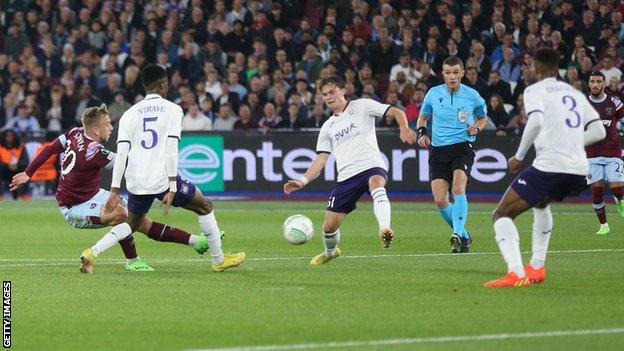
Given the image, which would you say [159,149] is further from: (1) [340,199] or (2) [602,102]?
(2) [602,102]

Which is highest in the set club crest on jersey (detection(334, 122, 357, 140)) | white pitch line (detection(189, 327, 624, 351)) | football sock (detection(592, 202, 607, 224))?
club crest on jersey (detection(334, 122, 357, 140))

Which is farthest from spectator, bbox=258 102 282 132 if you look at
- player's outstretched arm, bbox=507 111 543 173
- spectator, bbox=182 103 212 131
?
player's outstretched arm, bbox=507 111 543 173

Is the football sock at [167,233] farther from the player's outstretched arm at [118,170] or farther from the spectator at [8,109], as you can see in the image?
the spectator at [8,109]

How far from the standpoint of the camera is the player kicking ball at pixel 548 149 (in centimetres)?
1189

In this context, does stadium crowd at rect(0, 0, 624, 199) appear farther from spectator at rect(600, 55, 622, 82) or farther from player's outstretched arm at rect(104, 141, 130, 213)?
player's outstretched arm at rect(104, 141, 130, 213)

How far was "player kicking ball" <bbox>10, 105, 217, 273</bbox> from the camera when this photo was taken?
14406mm

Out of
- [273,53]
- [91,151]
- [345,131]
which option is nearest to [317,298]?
[345,131]

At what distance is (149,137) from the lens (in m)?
13.6

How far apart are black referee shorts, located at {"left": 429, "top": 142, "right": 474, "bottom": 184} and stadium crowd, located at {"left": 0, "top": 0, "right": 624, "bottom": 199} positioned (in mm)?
8934

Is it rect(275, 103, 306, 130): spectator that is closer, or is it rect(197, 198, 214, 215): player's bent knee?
rect(197, 198, 214, 215): player's bent knee

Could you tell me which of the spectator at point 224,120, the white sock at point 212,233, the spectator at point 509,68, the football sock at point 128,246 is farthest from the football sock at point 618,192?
the spectator at point 224,120

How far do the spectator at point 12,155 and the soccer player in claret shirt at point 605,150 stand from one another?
1341 cm

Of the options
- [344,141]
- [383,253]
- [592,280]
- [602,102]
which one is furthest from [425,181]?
[592,280]

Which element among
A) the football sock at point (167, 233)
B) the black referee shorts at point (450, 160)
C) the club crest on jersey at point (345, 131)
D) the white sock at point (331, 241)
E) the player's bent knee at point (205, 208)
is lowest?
the white sock at point (331, 241)
